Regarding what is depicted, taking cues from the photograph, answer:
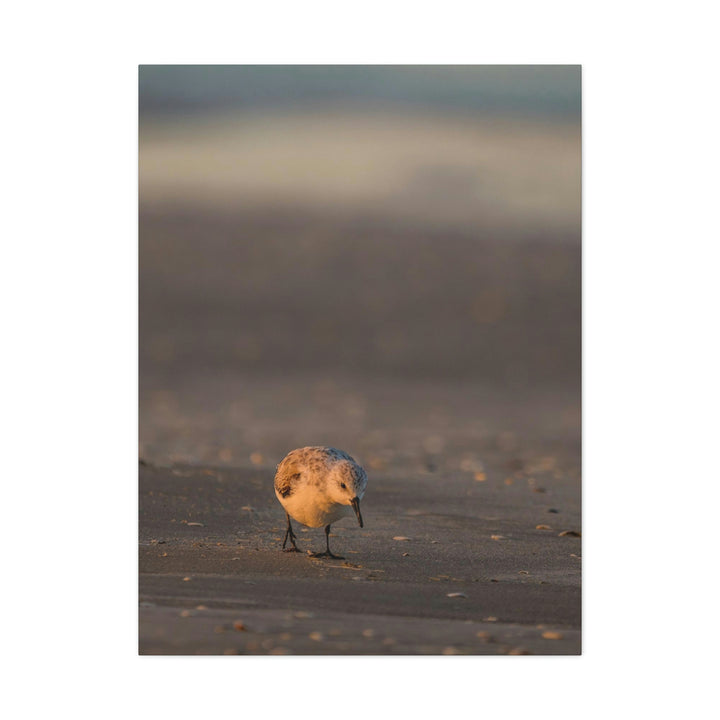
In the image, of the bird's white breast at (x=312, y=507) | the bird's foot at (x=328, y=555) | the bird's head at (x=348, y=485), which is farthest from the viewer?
the bird's foot at (x=328, y=555)

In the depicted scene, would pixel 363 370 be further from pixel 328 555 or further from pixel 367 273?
pixel 328 555

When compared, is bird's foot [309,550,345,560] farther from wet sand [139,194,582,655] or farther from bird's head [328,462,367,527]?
bird's head [328,462,367,527]

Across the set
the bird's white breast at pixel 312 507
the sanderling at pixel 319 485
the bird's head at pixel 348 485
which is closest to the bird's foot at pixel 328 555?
the sanderling at pixel 319 485

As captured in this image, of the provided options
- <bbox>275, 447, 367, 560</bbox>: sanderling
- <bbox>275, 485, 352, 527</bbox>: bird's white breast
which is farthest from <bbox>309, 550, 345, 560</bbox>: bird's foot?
<bbox>275, 485, 352, 527</bbox>: bird's white breast

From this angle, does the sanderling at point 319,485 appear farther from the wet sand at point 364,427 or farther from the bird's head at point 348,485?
the wet sand at point 364,427

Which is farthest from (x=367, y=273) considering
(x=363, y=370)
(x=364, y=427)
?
(x=364, y=427)

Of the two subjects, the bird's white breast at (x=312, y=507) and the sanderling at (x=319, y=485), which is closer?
the sanderling at (x=319, y=485)

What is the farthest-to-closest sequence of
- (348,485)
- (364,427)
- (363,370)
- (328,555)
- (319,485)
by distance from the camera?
(363,370), (364,427), (328,555), (319,485), (348,485)
